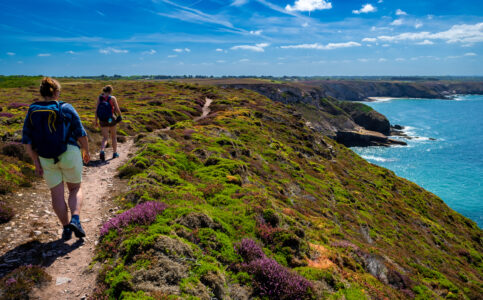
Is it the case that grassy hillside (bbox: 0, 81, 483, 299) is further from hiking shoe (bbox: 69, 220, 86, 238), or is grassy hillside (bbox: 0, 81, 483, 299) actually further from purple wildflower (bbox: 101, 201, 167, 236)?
hiking shoe (bbox: 69, 220, 86, 238)

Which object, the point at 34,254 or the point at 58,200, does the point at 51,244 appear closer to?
the point at 34,254

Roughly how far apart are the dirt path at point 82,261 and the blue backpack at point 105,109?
4.50m

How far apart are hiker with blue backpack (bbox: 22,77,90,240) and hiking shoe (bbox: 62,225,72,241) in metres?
0.07

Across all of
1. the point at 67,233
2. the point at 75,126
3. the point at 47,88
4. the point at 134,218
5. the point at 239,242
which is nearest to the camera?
the point at 47,88

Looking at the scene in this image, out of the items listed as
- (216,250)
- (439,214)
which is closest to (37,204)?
(216,250)

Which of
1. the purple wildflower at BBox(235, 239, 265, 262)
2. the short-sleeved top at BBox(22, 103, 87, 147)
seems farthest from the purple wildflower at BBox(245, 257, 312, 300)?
the short-sleeved top at BBox(22, 103, 87, 147)

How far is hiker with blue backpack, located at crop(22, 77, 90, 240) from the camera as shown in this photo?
7098 mm

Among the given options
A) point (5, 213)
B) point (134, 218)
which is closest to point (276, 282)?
point (134, 218)

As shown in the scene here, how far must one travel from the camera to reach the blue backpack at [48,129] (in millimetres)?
7059

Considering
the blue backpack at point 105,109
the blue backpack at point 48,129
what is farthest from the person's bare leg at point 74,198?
the blue backpack at point 105,109

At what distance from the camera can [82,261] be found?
7637 millimetres

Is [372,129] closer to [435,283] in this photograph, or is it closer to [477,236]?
[477,236]

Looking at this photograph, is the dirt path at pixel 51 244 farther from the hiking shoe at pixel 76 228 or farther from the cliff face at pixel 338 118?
the cliff face at pixel 338 118

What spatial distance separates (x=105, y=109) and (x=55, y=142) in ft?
30.8
